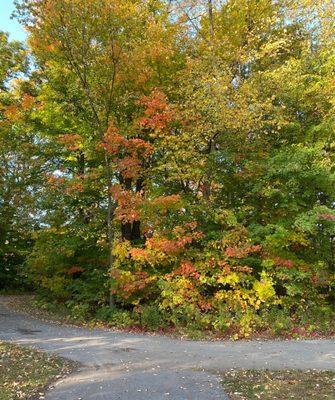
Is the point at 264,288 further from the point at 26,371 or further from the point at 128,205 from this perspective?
the point at 26,371

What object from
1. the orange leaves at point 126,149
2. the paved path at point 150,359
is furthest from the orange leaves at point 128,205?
the paved path at point 150,359

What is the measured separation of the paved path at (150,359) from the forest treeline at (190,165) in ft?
5.05

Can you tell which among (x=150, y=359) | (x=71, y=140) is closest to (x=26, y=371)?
(x=150, y=359)

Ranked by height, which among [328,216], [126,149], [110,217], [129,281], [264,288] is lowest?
[264,288]

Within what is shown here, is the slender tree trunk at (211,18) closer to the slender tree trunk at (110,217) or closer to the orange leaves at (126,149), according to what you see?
the orange leaves at (126,149)

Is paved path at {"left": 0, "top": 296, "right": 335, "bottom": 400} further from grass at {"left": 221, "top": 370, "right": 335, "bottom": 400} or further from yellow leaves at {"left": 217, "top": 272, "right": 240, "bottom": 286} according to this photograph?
yellow leaves at {"left": 217, "top": 272, "right": 240, "bottom": 286}

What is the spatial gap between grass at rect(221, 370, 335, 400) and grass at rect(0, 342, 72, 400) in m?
2.70


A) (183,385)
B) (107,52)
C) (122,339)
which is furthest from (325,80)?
(183,385)

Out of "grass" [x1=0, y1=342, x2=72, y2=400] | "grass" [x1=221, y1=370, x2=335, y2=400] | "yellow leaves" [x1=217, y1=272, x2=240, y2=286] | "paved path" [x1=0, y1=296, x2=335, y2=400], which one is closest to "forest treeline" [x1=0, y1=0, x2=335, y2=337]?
"yellow leaves" [x1=217, y1=272, x2=240, y2=286]

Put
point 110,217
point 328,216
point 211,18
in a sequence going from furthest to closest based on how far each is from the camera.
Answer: point 211,18, point 110,217, point 328,216

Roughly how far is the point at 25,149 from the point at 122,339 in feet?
32.5

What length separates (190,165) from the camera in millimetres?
13078

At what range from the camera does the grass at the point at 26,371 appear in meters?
6.00

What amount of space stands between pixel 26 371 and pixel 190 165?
7.77 meters
